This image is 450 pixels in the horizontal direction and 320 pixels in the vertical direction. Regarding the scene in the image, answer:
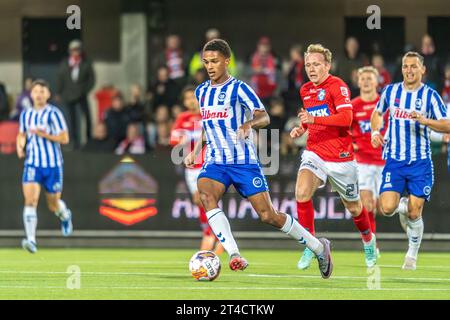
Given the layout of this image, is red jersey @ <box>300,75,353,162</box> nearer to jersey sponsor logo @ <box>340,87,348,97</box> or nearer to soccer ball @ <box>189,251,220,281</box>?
jersey sponsor logo @ <box>340,87,348,97</box>

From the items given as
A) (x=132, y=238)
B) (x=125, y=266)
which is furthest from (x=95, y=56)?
(x=125, y=266)

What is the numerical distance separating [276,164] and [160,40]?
531 cm

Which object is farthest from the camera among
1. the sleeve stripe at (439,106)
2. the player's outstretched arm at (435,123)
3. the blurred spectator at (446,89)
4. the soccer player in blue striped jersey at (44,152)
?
the blurred spectator at (446,89)

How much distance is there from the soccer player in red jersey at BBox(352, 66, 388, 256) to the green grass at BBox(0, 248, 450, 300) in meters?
0.80

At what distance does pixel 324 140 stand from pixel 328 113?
309 mm

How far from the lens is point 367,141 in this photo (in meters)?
15.5

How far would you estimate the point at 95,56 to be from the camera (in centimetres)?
2167

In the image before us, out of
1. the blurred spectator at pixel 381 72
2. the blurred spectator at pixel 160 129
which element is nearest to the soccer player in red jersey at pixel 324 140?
the blurred spectator at pixel 381 72

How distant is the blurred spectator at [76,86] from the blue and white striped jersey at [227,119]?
8.88m

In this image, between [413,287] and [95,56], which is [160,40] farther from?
[413,287]

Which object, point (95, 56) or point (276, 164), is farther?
point (95, 56)

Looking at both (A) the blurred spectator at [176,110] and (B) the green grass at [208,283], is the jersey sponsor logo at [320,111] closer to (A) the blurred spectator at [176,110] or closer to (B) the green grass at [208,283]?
(B) the green grass at [208,283]

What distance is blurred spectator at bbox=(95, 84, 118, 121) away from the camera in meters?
20.3

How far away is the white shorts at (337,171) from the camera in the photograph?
11.9m
